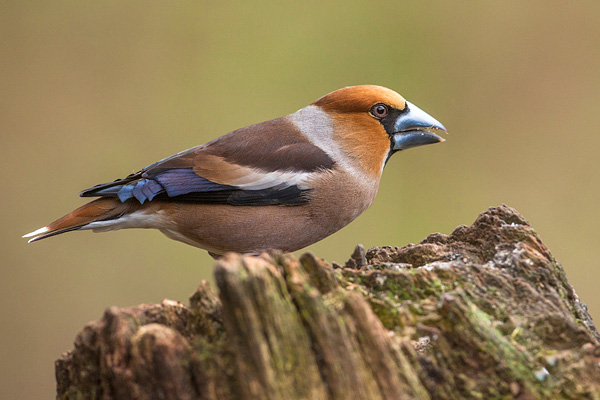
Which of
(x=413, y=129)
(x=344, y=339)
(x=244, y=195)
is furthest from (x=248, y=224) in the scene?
(x=344, y=339)

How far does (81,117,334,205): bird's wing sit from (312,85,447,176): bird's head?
31 centimetres

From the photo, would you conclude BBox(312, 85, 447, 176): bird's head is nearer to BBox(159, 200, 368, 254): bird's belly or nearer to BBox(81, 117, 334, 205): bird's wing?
BBox(81, 117, 334, 205): bird's wing

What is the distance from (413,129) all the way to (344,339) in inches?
108

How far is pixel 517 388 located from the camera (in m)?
2.11

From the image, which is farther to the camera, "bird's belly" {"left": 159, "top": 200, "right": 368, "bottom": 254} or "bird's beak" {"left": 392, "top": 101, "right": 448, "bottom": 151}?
"bird's beak" {"left": 392, "top": 101, "right": 448, "bottom": 151}

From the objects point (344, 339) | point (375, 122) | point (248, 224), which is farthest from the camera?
point (375, 122)

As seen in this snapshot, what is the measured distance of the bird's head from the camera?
439cm

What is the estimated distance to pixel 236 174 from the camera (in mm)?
A: 4070

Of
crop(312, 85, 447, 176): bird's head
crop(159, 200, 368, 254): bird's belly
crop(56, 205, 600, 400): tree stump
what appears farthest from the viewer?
crop(312, 85, 447, 176): bird's head

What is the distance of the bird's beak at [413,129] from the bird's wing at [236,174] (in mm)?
592

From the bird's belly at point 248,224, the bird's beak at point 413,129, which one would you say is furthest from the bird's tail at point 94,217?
the bird's beak at point 413,129

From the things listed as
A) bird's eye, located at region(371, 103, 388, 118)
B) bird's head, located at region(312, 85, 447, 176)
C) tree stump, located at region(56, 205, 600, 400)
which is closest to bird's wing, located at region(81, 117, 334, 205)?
bird's head, located at region(312, 85, 447, 176)

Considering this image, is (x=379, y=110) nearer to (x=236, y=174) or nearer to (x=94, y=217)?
(x=236, y=174)

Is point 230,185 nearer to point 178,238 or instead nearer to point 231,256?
point 178,238
